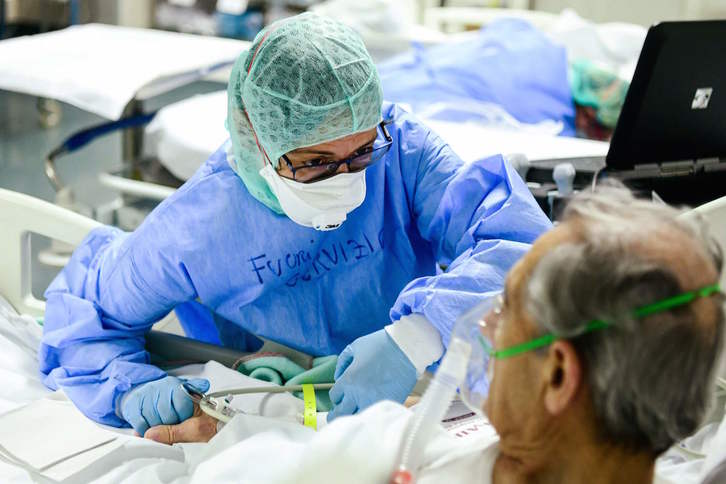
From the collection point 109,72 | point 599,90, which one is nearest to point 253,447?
point 109,72

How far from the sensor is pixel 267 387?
1.79m

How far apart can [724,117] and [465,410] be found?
1.04 meters

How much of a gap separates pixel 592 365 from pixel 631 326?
66mm

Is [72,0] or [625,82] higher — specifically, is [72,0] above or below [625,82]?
below

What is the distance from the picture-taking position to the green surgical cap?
170 centimetres

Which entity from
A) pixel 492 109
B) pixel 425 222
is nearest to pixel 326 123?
pixel 425 222

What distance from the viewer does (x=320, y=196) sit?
178 cm

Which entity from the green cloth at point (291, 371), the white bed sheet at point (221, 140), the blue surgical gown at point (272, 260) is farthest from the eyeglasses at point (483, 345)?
the white bed sheet at point (221, 140)

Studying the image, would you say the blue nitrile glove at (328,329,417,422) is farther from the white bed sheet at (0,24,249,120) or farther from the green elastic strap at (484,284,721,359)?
the white bed sheet at (0,24,249,120)

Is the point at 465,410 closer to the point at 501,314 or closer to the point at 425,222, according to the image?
the point at 425,222

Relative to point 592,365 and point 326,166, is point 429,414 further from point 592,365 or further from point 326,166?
point 326,166

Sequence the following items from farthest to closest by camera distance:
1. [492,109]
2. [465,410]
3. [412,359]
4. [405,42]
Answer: [405,42] < [492,109] < [465,410] < [412,359]

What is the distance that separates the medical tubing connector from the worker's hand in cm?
71

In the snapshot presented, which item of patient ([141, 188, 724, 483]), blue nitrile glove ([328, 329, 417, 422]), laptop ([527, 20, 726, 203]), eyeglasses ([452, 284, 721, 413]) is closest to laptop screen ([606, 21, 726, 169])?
laptop ([527, 20, 726, 203])
